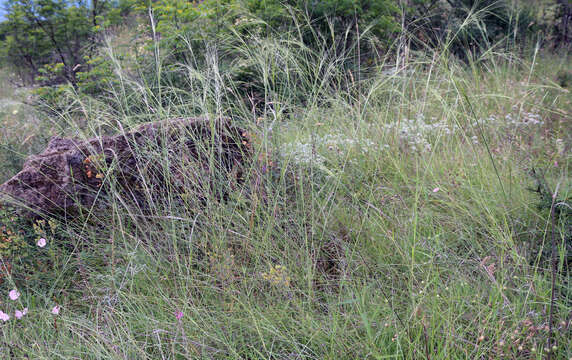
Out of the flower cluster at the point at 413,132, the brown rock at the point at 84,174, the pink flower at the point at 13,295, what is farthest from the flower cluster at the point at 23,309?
the flower cluster at the point at 413,132

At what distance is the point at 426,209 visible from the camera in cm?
237

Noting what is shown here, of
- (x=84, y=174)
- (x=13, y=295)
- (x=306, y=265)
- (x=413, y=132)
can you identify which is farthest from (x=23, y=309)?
(x=413, y=132)

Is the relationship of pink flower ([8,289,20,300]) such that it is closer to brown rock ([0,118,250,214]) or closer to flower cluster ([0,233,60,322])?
flower cluster ([0,233,60,322])

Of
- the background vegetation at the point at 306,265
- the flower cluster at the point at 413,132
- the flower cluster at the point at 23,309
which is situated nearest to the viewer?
the background vegetation at the point at 306,265

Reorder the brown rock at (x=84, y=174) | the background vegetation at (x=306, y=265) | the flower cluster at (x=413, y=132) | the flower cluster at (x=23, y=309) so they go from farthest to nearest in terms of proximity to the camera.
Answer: the flower cluster at (x=413, y=132)
the brown rock at (x=84, y=174)
the flower cluster at (x=23, y=309)
the background vegetation at (x=306, y=265)

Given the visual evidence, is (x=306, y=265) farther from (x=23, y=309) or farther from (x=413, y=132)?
(x=413, y=132)

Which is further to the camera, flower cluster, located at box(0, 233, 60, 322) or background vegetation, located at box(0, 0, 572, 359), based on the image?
flower cluster, located at box(0, 233, 60, 322)

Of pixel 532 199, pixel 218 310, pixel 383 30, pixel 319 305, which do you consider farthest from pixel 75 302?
pixel 383 30

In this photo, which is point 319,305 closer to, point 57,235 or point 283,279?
point 283,279

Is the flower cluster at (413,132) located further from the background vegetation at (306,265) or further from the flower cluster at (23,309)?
the flower cluster at (23,309)

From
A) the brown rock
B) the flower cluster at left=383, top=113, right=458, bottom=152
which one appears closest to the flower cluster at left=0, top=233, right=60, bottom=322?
the brown rock

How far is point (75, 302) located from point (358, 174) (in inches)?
71.0

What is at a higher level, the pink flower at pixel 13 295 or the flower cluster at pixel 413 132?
the flower cluster at pixel 413 132

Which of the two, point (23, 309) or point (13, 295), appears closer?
point (13, 295)
